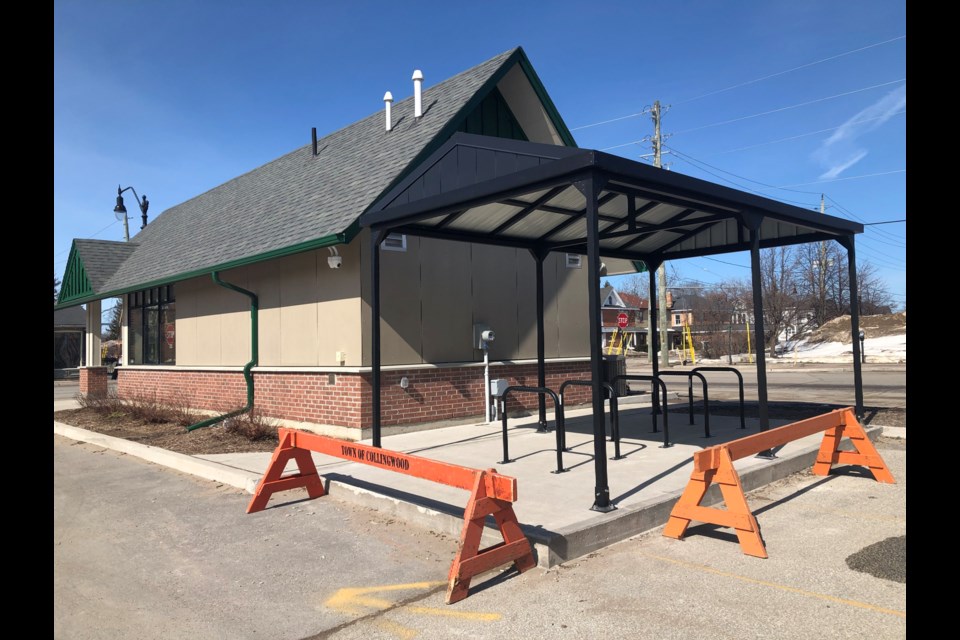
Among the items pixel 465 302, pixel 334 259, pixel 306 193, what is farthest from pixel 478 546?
pixel 306 193

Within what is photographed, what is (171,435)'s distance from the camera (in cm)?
1201

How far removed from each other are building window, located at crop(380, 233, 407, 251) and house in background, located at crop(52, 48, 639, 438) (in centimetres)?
2

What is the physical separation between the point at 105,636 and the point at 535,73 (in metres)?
11.8

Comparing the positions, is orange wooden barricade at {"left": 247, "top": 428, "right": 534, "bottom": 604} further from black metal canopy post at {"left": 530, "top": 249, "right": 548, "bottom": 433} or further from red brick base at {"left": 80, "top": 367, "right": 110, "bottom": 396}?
red brick base at {"left": 80, "top": 367, "right": 110, "bottom": 396}

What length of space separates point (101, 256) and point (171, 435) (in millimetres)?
11045

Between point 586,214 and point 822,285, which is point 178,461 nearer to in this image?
point 586,214

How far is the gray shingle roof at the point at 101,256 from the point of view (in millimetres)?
19266

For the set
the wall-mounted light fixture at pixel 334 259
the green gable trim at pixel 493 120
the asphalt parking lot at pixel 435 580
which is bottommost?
the asphalt parking lot at pixel 435 580

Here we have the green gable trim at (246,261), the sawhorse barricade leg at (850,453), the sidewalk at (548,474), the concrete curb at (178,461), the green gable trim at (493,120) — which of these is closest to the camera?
the sidewalk at (548,474)

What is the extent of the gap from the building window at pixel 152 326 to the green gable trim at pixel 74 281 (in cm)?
196

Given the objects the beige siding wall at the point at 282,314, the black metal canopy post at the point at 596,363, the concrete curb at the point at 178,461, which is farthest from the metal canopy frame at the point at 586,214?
the beige siding wall at the point at 282,314

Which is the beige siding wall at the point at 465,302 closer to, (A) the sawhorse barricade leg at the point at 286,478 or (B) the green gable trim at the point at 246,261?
(B) the green gable trim at the point at 246,261
